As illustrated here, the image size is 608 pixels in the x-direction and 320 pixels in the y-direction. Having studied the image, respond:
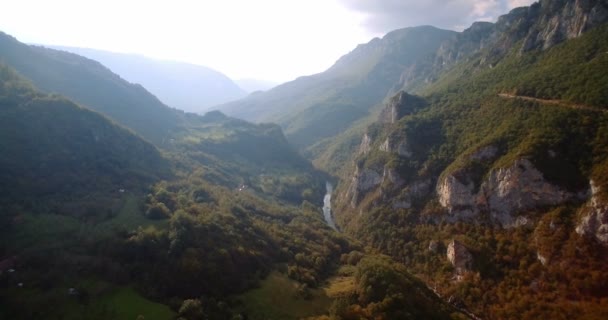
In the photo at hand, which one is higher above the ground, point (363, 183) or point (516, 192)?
point (516, 192)

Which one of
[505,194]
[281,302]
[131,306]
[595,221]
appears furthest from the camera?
[505,194]

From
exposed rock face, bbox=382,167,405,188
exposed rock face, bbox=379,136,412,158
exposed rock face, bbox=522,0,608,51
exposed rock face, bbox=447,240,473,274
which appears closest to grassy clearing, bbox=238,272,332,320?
exposed rock face, bbox=447,240,473,274

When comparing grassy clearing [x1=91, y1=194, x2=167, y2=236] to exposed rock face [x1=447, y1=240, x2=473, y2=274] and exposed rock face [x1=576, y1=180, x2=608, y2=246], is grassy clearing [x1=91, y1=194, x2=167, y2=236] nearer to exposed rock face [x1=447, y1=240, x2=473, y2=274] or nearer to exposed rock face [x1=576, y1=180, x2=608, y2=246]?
exposed rock face [x1=447, y1=240, x2=473, y2=274]

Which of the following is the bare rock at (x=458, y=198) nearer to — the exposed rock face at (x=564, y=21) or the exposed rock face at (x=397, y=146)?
the exposed rock face at (x=397, y=146)

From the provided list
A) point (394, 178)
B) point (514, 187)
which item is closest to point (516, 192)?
point (514, 187)

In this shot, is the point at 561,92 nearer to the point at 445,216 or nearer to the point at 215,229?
the point at 445,216

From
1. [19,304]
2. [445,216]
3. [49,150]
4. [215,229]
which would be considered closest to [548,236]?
[445,216]

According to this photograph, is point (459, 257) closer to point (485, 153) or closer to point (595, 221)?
point (595, 221)
